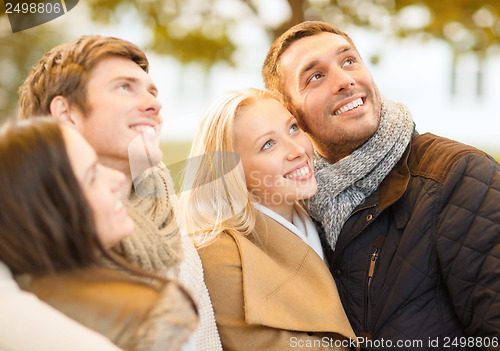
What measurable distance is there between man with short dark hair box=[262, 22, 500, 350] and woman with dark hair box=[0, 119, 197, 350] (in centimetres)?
80

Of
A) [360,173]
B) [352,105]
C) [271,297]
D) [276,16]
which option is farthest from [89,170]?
[276,16]

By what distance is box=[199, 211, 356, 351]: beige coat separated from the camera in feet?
4.97

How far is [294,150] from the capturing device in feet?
5.84

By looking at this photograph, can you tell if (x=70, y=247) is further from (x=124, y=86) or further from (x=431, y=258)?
(x=431, y=258)

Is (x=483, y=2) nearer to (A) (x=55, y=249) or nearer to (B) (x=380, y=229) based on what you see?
(B) (x=380, y=229)

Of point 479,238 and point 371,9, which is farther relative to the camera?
point 371,9

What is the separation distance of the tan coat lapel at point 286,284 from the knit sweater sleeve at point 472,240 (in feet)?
1.16

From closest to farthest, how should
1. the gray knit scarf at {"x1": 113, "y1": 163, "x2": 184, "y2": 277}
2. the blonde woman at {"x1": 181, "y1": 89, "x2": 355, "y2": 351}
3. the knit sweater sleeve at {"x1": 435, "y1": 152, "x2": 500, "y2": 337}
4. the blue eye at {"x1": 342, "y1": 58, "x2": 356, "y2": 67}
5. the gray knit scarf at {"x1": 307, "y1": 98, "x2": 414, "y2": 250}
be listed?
the gray knit scarf at {"x1": 113, "y1": 163, "x2": 184, "y2": 277}, the knit sweater sleeve at {"x1": 435, "y1": 152, "x2": 500, "y2": 337}, the blonde woman at {"x1": 181, "y1": 89, "x2": 355, "y2": 351}, the gray knit scarf at {"x1": 307, "y1": 98, "x2": 414, "y2": 250}, the blue eye at {"x1": 342, "y1": 58, "x2": 356, "y2": 67}

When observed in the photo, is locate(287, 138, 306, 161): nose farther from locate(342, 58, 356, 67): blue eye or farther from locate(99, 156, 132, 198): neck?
locate(99, 156, 132, 198): neck

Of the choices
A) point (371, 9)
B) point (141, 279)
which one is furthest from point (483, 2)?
point (141, 279)

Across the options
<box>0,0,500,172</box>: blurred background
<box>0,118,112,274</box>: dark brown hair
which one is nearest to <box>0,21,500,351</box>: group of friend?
<box>0,118,112,274</box>: dark brown hair

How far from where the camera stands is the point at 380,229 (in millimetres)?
1679

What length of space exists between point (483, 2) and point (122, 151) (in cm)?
248

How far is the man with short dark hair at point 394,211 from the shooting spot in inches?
57.8
